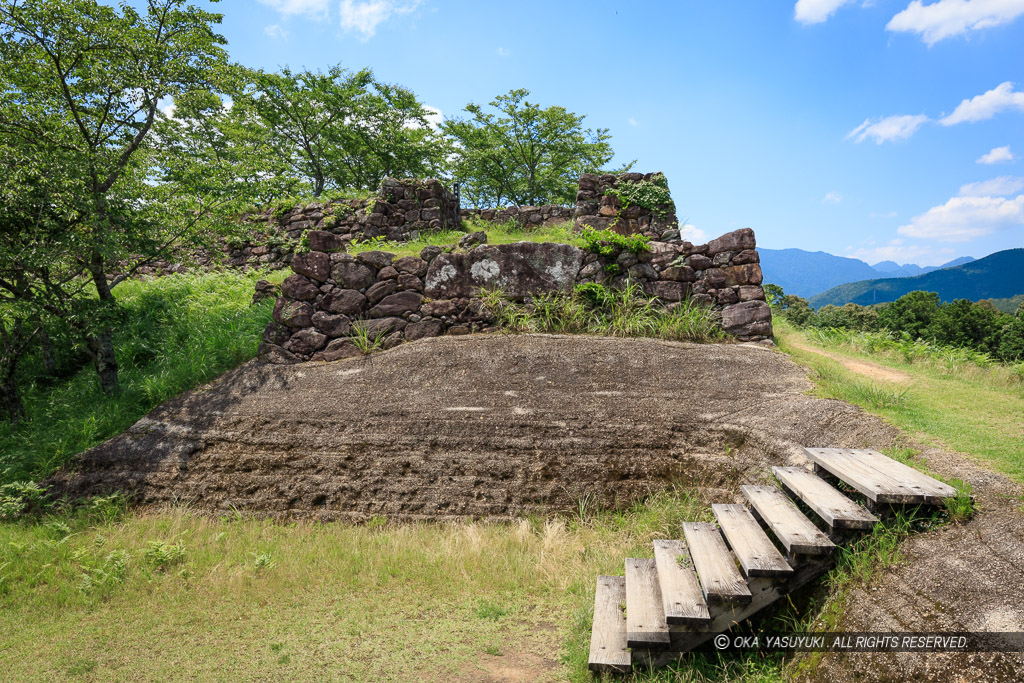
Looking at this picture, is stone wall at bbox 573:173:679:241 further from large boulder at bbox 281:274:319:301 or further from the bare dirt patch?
large boulder at bbox 281:274:319:301

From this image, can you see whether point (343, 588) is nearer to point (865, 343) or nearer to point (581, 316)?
point (581, 316)

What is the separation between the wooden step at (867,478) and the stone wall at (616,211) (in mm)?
8339

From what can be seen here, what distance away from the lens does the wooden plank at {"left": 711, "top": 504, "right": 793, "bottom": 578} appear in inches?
111

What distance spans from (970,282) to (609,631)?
195026 mm

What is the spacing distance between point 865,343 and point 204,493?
11469 mm

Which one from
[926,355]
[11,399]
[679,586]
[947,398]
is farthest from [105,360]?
[926,355]

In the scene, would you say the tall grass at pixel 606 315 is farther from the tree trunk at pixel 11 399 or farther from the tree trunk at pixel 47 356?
the tree trunk at pixel 47 356

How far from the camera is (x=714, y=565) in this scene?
310 cm

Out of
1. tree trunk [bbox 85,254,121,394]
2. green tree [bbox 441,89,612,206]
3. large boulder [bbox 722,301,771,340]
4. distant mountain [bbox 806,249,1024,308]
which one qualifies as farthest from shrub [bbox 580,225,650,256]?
distant mountain [bbox 806,249,1024,308]

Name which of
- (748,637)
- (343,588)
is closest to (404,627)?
(343,588)

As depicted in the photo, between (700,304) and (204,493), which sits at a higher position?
(700,304)

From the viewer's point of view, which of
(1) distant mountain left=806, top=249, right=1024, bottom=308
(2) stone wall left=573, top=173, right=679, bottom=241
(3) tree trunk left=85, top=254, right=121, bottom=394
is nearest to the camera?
(3) tree trunk left=85, top=254, right=121, bottom=394

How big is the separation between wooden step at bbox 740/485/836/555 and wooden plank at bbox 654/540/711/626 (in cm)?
60

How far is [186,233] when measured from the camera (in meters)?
7.89
